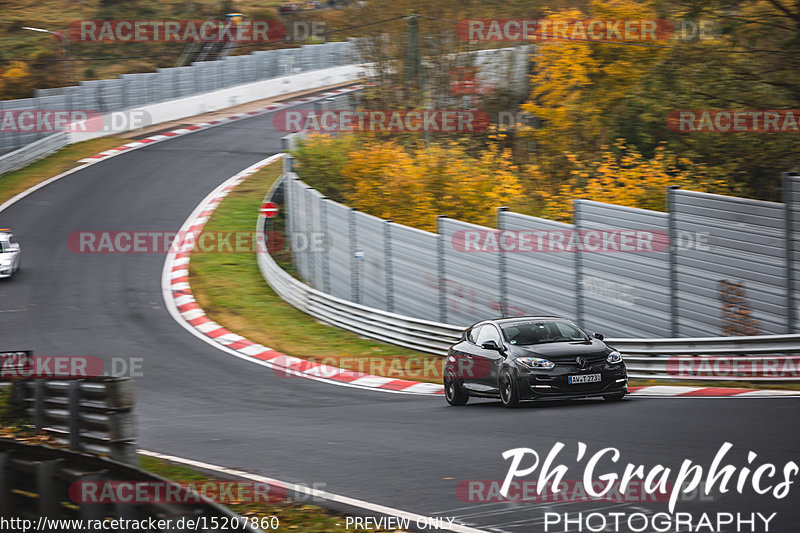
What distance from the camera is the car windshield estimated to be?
14766 millimetres

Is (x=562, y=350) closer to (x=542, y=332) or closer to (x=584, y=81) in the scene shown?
(x=542, y=332)

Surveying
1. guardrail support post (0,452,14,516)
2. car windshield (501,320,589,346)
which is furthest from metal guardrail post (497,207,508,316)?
guardrail support post (0,452,14,516)

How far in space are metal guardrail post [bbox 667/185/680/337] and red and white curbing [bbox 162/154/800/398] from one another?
4.77 ft

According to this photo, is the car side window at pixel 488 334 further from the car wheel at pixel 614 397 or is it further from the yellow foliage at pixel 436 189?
the yellow foliage at pixel 436 189

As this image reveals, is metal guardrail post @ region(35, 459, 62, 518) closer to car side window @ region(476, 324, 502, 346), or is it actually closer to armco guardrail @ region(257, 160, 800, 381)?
car side window @ region(476, 324, 502, 346)

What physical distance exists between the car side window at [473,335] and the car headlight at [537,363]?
6.08 feet

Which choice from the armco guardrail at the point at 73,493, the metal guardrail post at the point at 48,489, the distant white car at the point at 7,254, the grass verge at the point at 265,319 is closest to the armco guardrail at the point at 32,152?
the grass verge at the point at 265,319

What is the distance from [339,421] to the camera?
547 inches

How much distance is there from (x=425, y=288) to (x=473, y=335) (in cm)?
655

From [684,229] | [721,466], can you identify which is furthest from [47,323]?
[721,466]

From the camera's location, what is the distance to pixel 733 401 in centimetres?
1277

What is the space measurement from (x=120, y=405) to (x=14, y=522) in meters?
1.95

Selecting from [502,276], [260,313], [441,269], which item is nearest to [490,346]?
[502,276]

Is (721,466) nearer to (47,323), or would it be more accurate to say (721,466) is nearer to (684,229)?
(684,229)
